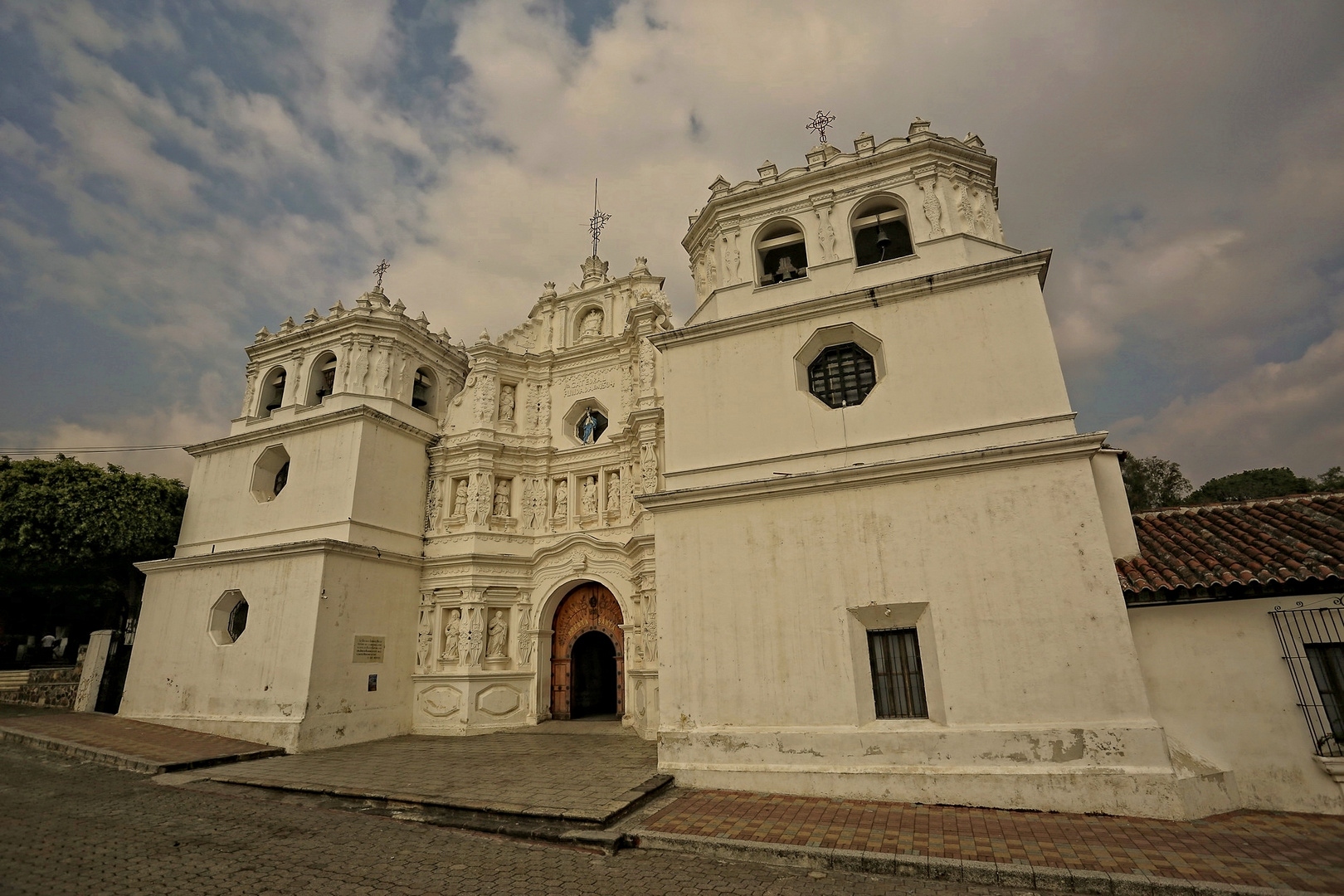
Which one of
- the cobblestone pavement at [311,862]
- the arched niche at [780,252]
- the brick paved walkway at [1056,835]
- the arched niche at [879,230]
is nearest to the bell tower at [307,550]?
the cobblestone pavement at [311,862]

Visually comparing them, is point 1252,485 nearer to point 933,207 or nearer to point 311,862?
point 933,207

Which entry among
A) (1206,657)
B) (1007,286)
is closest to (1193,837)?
(1206,657)

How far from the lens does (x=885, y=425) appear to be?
31.1 feet

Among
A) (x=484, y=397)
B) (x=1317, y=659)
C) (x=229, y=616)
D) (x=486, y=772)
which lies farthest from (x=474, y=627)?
(x=1317, y=659)

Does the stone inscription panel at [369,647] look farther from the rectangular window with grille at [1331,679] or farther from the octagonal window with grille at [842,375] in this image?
the rectangular window with grille at [1331,679]

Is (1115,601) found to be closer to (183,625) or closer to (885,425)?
(885,425)

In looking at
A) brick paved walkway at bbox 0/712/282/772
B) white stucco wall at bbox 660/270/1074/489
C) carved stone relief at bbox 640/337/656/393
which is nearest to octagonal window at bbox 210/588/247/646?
brick paved walkway at bbox 0/712/282/772

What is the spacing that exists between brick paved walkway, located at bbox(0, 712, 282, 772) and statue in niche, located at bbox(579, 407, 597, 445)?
969 cm

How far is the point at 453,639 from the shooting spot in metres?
15.5

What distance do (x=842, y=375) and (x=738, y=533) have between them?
123 inches

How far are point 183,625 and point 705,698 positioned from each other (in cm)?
1339

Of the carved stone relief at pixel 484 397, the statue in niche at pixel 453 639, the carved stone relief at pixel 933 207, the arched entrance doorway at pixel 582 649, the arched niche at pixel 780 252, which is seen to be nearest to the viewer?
the carved stone relief at pixel 933 207

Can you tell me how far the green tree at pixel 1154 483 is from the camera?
105 feet

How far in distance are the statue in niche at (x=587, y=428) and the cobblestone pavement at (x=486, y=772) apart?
7499 millimetres
